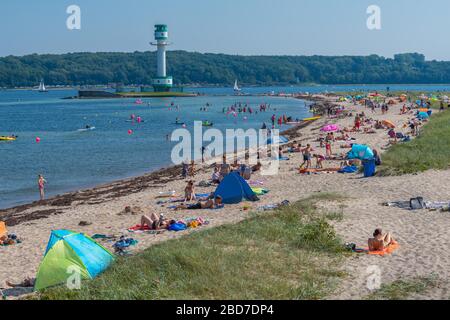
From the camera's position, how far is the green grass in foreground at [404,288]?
8.85 metres

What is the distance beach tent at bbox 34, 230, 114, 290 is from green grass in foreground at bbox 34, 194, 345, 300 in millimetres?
502

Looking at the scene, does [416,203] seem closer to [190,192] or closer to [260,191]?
[260,191]

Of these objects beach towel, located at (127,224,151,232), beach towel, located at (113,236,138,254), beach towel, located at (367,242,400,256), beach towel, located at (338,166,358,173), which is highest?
beach towel, located at (338,166,358,173)

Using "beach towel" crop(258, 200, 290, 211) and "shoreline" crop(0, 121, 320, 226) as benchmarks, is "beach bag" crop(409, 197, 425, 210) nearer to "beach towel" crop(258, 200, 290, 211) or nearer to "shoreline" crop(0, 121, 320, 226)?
"beach towel" crop(258, 200, 290, 211)

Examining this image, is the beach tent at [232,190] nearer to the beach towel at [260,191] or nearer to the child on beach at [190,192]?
the beach towel at [260,191]

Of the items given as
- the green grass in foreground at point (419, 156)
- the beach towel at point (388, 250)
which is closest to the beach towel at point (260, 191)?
the green grass in foreground at point (419, 156)

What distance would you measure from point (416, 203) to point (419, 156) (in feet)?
24.7

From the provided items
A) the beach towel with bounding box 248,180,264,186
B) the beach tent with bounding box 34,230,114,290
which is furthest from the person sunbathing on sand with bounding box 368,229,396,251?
the beach towel with bounding box 248,180,264,186

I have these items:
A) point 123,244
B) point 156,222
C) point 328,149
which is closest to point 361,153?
point 328,149

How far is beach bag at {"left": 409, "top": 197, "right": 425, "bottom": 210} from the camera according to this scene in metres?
15.4

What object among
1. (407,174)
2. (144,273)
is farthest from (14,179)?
(144,273)
